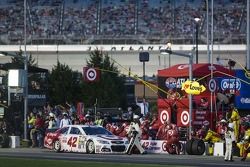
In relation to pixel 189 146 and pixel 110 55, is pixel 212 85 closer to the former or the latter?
pixel 189 146

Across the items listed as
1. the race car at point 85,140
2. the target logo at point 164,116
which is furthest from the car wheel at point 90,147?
the target logo at point 164,116

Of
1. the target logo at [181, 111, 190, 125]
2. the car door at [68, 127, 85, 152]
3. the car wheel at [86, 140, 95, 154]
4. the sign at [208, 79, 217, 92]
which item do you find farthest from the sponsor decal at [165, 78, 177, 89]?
the car wheel at [86, 140, 95, 154]

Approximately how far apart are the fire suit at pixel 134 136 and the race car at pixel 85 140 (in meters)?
0.42

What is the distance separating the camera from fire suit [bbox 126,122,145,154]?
38219 mm

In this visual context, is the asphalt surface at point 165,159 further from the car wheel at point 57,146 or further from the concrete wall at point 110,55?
the concrete wall at point 110,55

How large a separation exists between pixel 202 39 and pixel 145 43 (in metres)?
6.21

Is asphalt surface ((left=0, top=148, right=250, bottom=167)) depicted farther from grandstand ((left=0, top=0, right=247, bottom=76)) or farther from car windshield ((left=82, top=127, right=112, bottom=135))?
grandstand ((left=0, top=0, right=247, bottom=76))

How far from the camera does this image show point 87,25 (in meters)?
93.2

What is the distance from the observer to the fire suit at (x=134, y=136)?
38.2 meters

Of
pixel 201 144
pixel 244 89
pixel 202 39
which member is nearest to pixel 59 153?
pixel 201 144

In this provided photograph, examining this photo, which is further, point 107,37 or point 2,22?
point 2,22

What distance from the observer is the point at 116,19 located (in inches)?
3659

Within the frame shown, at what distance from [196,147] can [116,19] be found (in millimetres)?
56526

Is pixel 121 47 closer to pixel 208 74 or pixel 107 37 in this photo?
pixel 107 37
